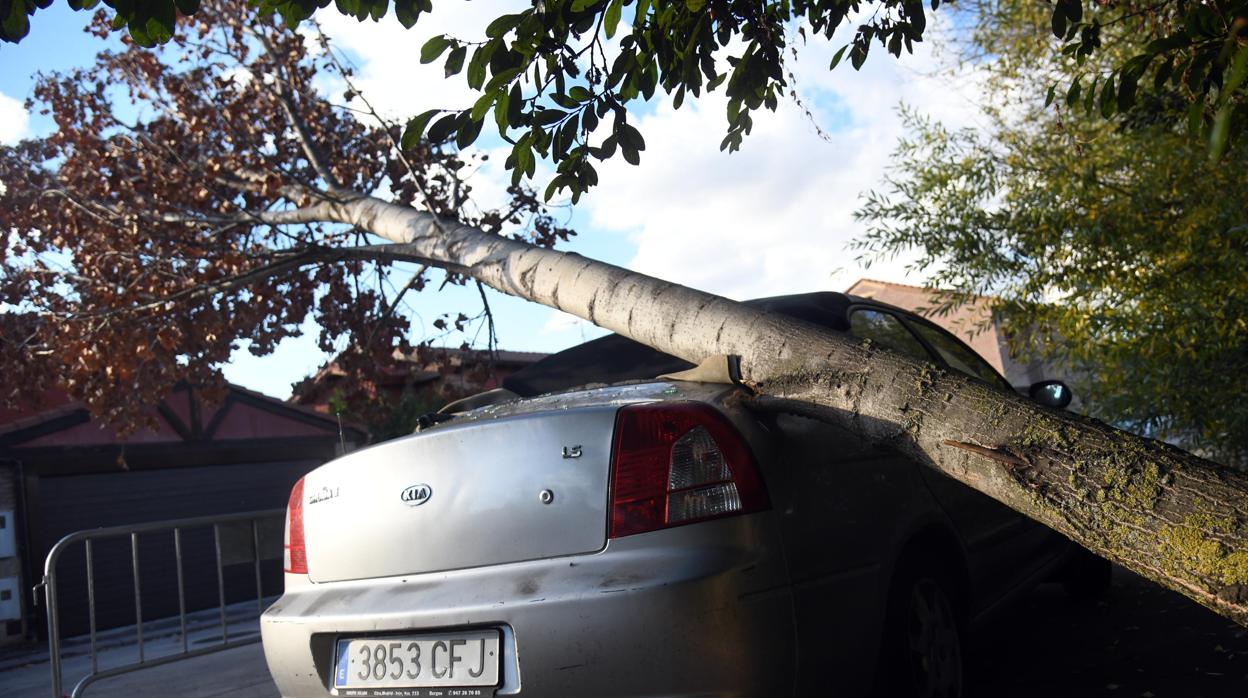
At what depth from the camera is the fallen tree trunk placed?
2162mm

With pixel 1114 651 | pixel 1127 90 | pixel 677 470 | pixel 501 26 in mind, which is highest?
pixel 501 26

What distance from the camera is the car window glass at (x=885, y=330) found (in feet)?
13.0

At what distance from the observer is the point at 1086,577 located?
228 inches

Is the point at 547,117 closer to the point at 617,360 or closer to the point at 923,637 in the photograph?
the point at 617,360

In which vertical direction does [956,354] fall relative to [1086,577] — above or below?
above

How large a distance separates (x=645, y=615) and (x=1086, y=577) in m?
4.23

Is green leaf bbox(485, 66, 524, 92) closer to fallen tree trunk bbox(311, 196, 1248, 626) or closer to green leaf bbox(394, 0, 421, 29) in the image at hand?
green leaf bbox(394, 0, 421, 29)

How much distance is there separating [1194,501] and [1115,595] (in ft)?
14.2

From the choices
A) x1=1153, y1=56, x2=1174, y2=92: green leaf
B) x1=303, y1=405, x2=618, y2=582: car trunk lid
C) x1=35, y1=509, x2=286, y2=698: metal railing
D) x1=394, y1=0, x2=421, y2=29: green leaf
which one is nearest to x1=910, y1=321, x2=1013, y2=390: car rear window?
x1=1153, y1=56, x2=1174, y2=92: green leaf

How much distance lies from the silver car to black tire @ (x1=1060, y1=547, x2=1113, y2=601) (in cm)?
273

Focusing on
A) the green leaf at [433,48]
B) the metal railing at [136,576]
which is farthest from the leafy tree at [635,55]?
the metal railing at [136,576]

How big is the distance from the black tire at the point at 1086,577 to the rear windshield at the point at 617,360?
2.84 m

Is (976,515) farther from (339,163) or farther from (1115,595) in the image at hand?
(339,163)

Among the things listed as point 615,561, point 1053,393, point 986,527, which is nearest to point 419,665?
point 615,561
